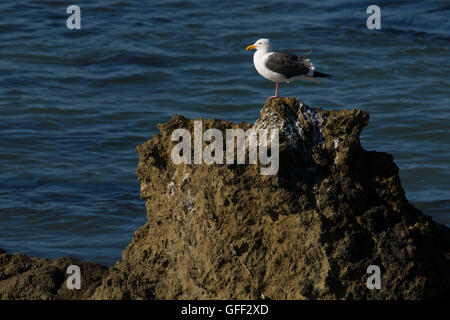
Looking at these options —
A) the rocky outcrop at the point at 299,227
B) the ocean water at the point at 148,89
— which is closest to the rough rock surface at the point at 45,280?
the rocky outcrop at the point at 299,227

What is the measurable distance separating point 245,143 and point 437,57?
38.6 ft

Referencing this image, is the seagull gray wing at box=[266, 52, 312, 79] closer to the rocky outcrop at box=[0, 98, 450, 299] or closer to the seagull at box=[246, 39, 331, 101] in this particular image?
the seagull at box=[246, 39, 331, 101]

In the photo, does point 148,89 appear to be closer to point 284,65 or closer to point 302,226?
point 284,65

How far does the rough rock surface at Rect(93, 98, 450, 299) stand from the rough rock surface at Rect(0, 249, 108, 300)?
0.53 metres

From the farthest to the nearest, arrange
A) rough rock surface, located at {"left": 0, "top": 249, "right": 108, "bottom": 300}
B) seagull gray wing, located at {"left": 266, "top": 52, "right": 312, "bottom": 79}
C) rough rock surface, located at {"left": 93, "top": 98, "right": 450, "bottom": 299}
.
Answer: seagull gray wing, located at {"left": 266, "top": 52, "right": 312, "bottom": 79}
rough rock surface, located at {"left": 0, "top": 249, "right": 108, "bottom": 300}
rough rock surface, located at {"left": 93, "top": 98, "right": 450, "bottom": 299}

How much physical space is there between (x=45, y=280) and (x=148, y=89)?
924cm

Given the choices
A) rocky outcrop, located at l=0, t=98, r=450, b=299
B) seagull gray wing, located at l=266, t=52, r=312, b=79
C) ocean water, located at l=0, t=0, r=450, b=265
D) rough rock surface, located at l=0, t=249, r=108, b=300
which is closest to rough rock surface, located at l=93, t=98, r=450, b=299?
rocky outcrop, located at l=0, t=98, r=450, b=299

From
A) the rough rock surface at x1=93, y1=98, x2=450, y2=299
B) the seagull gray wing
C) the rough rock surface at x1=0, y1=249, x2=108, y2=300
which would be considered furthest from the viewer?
the seagull gray wing

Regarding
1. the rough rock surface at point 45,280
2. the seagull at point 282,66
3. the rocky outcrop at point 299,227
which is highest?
the seagull at point 282,66

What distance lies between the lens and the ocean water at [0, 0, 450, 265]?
9.95 metres

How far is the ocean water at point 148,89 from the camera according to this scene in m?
9.95

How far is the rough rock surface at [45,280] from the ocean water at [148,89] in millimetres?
2402

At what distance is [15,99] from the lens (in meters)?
14.4

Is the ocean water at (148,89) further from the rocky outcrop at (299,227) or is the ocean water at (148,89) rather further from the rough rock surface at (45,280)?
the rocky outcrop at (299,227)
